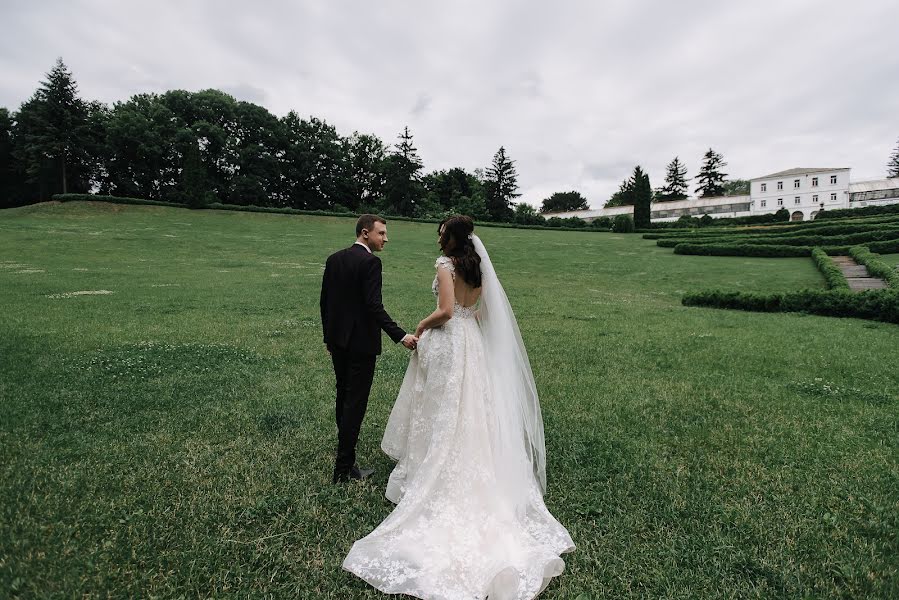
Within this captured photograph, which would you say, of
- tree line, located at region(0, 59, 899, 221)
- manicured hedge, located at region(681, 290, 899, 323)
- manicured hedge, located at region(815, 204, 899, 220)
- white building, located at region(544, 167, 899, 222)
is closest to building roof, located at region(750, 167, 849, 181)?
white building, located at region(544, 167, 899, 222)

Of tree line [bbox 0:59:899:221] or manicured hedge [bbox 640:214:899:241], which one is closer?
manicured hedge [bbox 640:214:899:241]

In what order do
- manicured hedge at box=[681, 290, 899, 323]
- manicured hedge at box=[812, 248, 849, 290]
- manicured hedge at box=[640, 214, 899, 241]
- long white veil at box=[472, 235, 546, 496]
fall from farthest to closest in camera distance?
1. manicured hedge at box=[640, 214, 899, 241]
2. manicured hedge at box=[812, 248, 849, 290]
3. manicured hedge at box=[681, 290, 899, 323]
4. long white veil at box=[472, 235, 546, 496]

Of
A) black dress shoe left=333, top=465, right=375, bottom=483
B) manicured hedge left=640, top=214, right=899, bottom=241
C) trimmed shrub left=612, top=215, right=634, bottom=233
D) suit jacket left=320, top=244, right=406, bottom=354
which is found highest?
trimmed shrub left=612, top=215, right=634, bottom=233

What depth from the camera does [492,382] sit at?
4.32m

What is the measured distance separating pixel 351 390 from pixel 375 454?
3.80 ft

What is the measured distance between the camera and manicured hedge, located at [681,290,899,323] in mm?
12973

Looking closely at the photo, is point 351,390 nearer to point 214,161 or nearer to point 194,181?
point 194,181

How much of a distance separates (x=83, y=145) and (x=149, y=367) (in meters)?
57.3

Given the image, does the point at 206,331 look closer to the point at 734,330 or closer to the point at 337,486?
the point at 337,486

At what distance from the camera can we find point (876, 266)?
19922 millimetres

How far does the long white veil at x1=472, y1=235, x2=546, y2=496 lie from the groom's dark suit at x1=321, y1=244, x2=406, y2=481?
93cm

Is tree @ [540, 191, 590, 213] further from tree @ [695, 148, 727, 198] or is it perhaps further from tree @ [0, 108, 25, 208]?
tree @ [0, 108, 25, 208]

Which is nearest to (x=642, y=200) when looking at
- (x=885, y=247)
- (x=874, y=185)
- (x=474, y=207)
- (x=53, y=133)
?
(x=474, y=207)

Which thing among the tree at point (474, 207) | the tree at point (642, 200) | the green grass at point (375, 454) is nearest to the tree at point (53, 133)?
the tree at point (474, 207)
